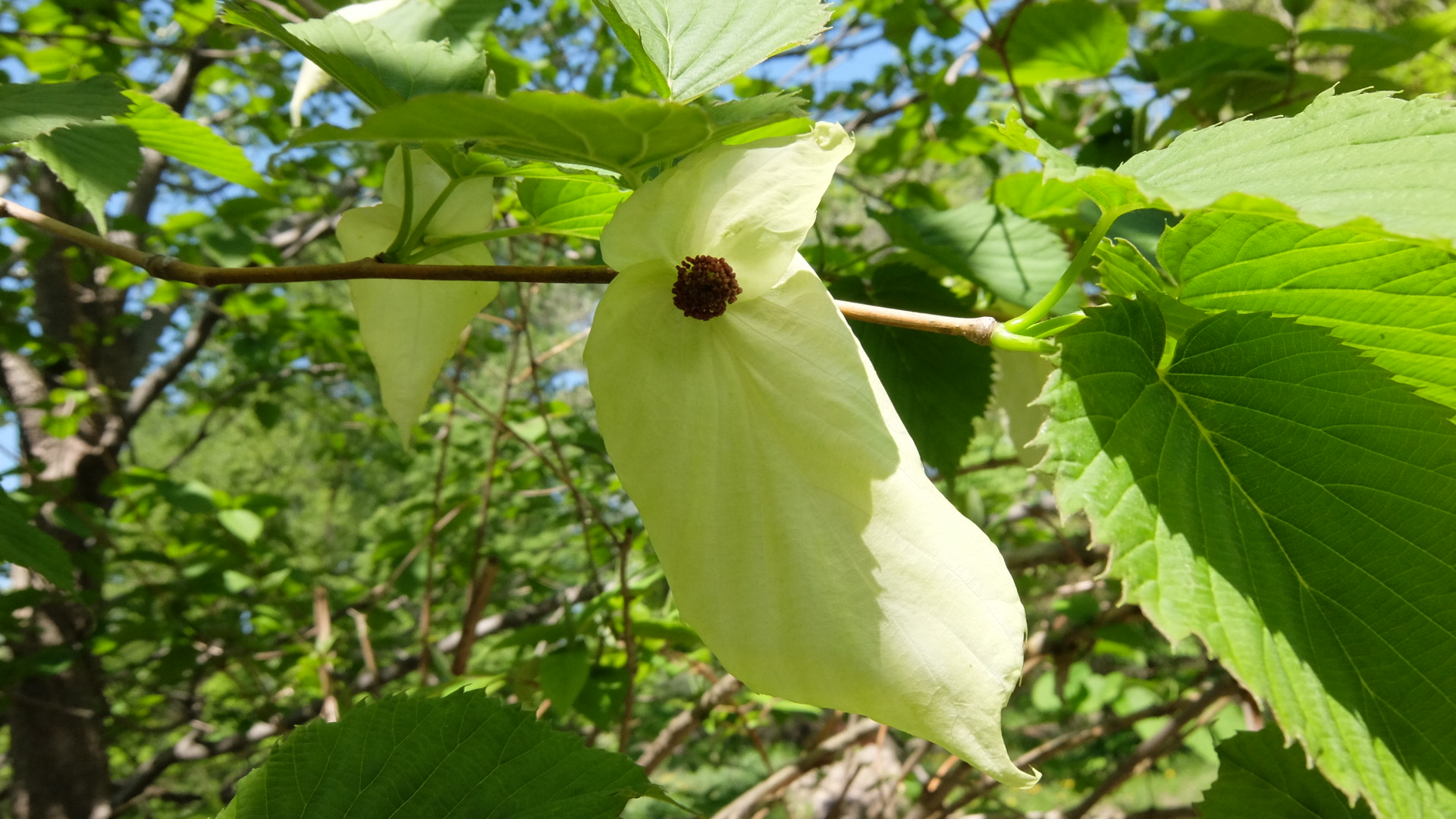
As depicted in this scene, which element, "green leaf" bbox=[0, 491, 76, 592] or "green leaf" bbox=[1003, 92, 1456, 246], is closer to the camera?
"green leaf" bbox=[1003, 92, 1456, 246]

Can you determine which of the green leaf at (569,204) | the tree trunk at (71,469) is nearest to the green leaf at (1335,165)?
the green leaf at (569,204)

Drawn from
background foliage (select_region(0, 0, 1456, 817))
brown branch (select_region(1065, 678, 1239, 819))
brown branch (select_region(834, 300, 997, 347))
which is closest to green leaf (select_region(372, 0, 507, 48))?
background foliage (select_region(0, 0, 1456, 817))

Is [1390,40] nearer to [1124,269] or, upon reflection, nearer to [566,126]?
[1124,269]

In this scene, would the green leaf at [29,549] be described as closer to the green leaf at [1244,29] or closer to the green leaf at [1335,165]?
the green leaf at [1335,165]

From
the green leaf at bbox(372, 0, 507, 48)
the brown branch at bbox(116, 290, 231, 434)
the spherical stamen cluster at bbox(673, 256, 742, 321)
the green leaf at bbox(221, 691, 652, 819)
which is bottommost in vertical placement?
the green leaf at bbox(221, 691, 652, 819)

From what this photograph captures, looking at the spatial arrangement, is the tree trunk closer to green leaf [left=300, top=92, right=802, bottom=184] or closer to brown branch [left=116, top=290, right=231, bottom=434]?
brown branch [left=116, top=290, right=231, bottom=434]

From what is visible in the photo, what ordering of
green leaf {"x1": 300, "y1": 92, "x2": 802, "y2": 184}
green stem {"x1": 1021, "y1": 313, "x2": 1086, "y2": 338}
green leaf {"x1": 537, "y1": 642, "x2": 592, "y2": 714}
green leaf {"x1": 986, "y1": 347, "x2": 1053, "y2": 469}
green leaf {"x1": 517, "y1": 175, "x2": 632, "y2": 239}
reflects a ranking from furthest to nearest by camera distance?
green leaf {"x1": 537, "y1": 642, "x2": 592, "y2": 714} < green leaf {"x1": 986, "y1": 347, "x2": 1053, "y2": 469} < green leaf {"x1": 517, "y1": 175, "x2": 632, "y2": 239} < green stem {"x1": 1021, "y1": 313, "x2": 1086, "y2": 338} < green leaf {"x1": 300, "y1": 92, "x2": 802, "y2": 184}

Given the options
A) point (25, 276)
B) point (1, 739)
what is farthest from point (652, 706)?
point (1, 739)
